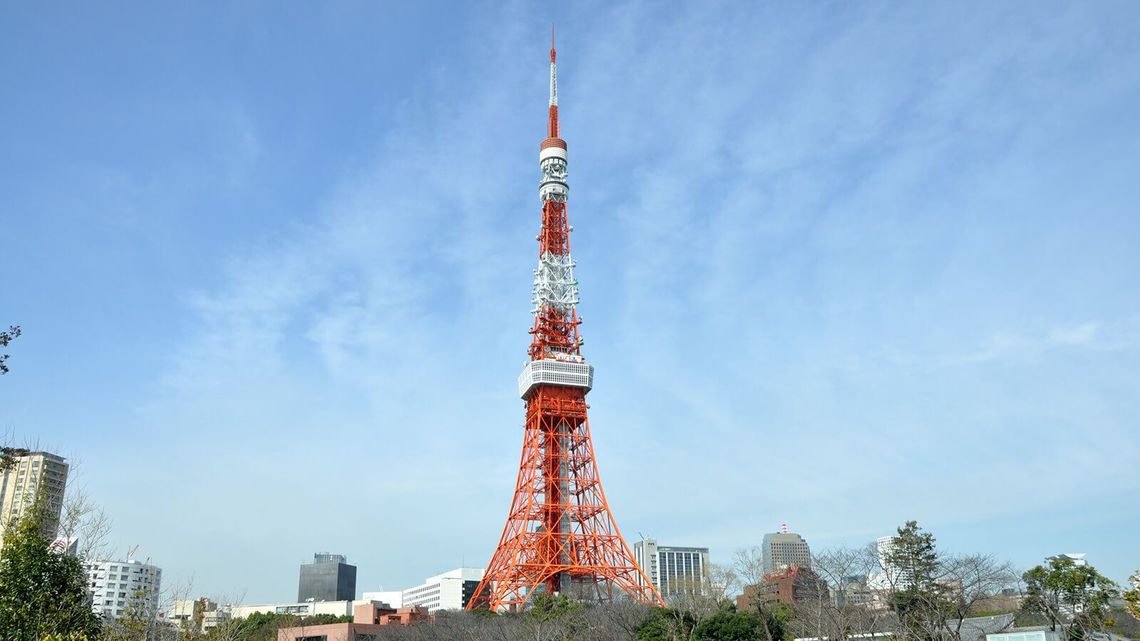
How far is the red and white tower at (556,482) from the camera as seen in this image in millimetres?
51031

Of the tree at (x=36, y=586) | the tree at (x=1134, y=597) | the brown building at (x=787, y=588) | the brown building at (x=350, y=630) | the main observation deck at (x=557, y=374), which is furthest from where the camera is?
the main observation deck at (x=557, y=374)

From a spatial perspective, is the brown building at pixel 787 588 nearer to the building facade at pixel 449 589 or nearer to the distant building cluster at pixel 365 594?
the distant building cluster at pixel 365 594

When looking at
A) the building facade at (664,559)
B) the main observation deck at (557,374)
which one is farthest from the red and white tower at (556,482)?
the building facade at (664,559)

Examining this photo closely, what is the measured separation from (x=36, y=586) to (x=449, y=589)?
10054cm

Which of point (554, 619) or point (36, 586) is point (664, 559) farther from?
point (36, 586)

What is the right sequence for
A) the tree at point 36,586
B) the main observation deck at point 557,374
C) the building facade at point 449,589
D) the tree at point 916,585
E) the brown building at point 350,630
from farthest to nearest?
the building facade at point 449,589, the main observation deck at point 557,374, the brown building at point 350,630, the tree at point 916,585, the tree at point 36,586

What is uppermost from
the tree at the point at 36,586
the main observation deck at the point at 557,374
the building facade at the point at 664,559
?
the main observation deck at the point at 557,374

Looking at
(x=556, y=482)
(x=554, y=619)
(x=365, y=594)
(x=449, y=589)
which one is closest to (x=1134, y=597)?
(x=554, y=619)

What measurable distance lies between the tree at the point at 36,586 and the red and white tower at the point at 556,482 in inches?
1523

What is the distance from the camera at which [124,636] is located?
14445mm

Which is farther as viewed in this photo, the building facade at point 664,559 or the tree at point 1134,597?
the building facade at point 664,559

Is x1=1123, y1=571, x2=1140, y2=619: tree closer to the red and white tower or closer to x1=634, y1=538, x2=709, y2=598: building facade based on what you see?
the red and white tower

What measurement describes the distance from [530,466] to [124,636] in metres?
40.2

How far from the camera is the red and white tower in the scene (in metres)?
51.0
